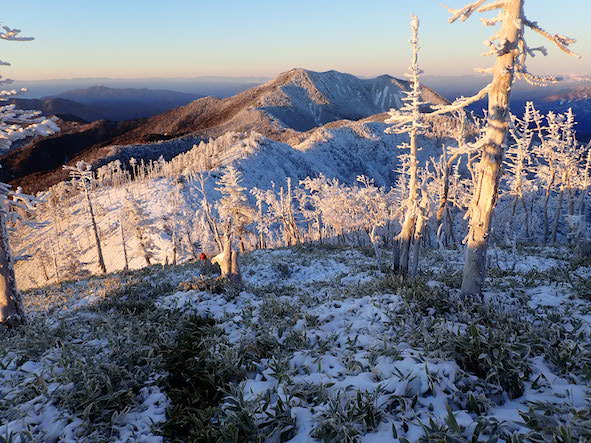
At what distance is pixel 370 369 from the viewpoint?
18.5ft

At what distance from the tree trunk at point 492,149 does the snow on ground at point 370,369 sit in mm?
998

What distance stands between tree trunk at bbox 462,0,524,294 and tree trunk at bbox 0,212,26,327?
13.4m

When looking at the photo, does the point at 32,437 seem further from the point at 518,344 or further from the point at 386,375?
the point at 518,344

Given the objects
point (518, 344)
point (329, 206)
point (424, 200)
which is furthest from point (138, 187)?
point (518, 344)

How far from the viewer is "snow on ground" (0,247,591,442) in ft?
14.5

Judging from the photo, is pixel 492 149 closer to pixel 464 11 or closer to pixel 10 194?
pixel 464 11

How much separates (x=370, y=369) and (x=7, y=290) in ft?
37.9

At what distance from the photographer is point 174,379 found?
20.2 ft

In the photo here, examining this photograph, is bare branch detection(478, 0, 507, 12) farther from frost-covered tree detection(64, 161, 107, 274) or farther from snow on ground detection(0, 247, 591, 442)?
frost-covered tree detection(64, 161, 107, 274)

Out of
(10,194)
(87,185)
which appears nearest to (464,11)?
(10,194)

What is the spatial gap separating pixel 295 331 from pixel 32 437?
4.53 meters

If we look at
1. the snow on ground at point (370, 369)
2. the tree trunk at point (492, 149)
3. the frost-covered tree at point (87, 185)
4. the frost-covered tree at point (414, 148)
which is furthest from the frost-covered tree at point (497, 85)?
the frost-covered tree at point (87, 185)

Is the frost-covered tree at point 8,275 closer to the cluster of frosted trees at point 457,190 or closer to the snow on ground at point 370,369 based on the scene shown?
the cluster of frosted trees at point 457,190

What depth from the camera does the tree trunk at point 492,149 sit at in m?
6.79
